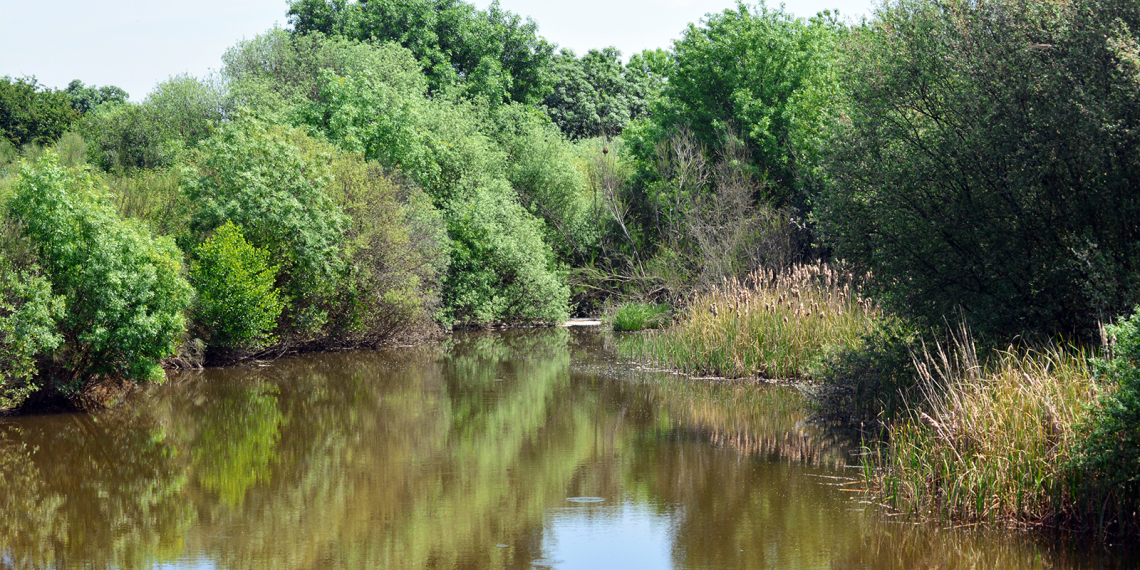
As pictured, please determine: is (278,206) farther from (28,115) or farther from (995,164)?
(28,115)

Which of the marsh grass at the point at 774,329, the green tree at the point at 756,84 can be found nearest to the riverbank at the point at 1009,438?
the marsh grass at the point at 774,329

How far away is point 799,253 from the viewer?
29.2 meters

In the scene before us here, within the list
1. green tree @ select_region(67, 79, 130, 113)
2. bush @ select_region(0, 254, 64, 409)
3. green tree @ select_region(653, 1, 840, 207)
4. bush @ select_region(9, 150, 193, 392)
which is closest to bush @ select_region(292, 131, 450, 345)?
bush @ select_region(9, 150, 193, 392)

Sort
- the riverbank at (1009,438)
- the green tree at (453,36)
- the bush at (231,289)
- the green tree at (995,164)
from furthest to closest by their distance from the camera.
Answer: the green tree at (453,36) < the bush at (231,289) < the green tree at (995,164) < the riverbank at (1009,438)

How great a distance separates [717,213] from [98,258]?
19.1m

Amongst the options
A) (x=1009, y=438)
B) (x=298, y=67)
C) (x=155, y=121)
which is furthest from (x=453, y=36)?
(x=1009, y=438)

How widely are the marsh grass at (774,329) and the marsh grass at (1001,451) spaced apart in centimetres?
685

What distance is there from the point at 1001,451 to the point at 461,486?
19.1 feet

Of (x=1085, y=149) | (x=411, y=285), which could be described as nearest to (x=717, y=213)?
(x=411, y=285)

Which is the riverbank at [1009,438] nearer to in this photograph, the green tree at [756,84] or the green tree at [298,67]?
A: the green tree at [756,84]

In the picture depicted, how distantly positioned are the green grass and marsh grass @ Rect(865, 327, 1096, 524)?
19.7 metres

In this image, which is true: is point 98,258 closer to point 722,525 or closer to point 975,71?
point 722,525

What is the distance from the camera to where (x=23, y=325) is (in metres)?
14.7

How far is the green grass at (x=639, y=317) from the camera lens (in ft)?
98.3
